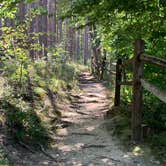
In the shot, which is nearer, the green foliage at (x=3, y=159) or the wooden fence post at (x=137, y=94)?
the green foliage at (x=3, y=159)

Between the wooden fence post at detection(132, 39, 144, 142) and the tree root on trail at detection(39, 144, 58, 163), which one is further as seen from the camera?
the wooden fence post at detection(132, 39, 144, 142)

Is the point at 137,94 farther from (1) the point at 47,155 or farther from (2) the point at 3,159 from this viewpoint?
(2) the point at 3,159

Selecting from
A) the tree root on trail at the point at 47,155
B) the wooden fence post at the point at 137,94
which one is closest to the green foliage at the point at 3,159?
the tree root on trail at the point at 47,155

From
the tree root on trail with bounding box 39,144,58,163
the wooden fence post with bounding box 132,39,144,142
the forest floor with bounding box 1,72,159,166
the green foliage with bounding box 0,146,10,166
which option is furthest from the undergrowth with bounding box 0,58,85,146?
the wooden fence post with bounding box 132,39,144,142

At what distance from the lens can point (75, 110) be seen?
11797 mm

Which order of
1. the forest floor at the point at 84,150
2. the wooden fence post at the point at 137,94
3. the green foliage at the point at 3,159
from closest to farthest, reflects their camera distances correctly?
the green foliage at the point at 3,159
the forest floor at the point at 84,150
the wooden fence post at the point at 137,94

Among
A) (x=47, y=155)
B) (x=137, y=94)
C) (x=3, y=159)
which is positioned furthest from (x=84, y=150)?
(x=3, y=159)

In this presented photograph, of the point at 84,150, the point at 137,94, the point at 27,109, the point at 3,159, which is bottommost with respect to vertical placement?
the point at 84,150

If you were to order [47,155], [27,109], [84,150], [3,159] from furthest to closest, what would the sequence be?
[27,109], [84,150], [47,155], [3,159]

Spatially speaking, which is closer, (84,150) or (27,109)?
(84,150)

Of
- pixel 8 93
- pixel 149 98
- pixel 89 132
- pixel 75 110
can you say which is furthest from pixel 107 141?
pixel 75 110

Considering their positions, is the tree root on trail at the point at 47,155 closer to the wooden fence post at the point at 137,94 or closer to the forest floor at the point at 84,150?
the forest floor at the point at 84,150

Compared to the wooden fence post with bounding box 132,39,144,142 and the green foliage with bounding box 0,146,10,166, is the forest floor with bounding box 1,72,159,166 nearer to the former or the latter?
the green foliage with bounding box 0,146,10,166

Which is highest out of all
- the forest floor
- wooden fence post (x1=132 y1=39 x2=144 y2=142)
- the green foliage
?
wooden fence post (x1=132 y1=39 x2=144 y2=142)
